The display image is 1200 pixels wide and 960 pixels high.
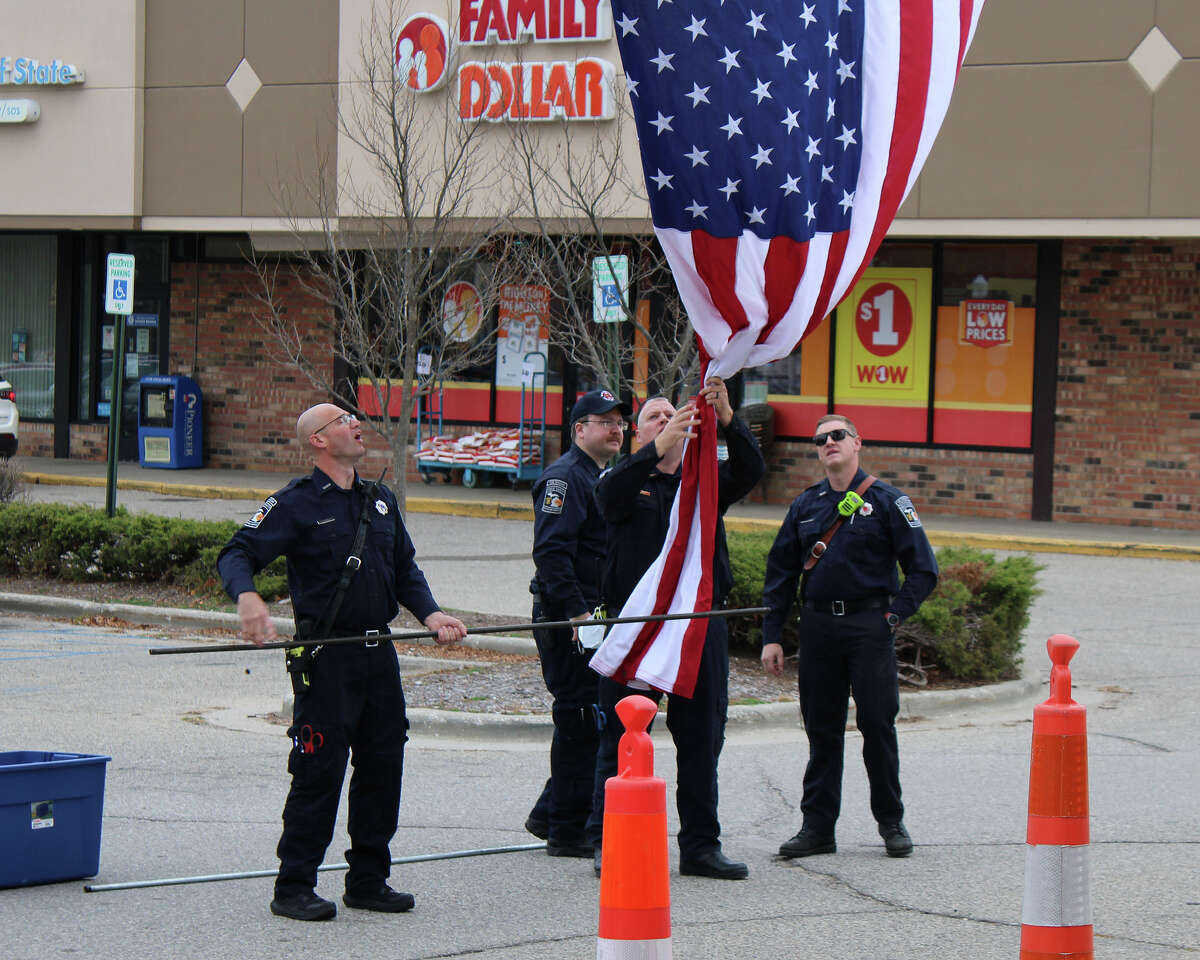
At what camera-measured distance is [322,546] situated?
20.0ft

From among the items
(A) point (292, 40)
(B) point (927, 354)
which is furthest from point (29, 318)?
(B) point (927, 354)

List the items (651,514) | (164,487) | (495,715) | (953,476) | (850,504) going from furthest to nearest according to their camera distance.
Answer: (164,487) < (953,476) < (495,715) < (850,504) < (651,514)

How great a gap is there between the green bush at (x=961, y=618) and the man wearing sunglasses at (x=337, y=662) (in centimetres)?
521

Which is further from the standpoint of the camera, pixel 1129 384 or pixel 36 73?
pixel 36 73

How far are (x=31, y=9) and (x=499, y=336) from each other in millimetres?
8609

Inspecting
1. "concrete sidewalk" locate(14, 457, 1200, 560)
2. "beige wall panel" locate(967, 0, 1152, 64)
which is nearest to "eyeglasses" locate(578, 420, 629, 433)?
"concrete sidewalk" locate(14, 457, 1200, 560)

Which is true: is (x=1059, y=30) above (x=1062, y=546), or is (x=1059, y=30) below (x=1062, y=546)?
above

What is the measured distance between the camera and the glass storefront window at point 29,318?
26.6 meters

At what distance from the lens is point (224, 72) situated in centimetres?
2325

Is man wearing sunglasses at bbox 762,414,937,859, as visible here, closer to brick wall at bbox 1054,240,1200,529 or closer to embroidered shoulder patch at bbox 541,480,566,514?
embroidered shoulder patch at bbox 541,480,566,514

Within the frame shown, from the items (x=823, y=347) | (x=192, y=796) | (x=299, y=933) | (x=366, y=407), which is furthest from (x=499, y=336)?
(x=299, y=933)

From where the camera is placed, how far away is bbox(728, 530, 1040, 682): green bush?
10914 mm

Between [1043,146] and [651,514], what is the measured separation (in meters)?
13.9

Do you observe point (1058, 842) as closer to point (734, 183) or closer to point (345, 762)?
point (345, 762)
